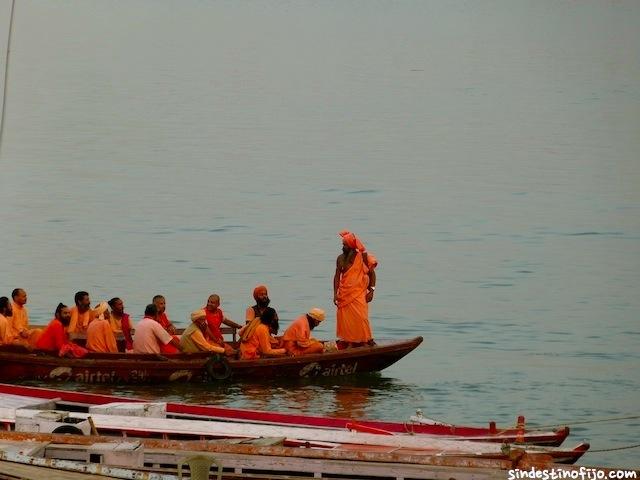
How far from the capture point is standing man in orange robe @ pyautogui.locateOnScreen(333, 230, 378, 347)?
19938mm

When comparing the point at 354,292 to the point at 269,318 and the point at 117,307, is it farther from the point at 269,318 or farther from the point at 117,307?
the point at 117,307

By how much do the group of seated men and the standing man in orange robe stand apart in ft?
1.48

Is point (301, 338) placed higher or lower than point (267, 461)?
higher

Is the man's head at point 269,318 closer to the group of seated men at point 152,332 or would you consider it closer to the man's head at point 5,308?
the group of seated men at point 152,332

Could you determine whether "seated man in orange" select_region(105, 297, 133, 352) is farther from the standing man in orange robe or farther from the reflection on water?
the standing man in orange robe

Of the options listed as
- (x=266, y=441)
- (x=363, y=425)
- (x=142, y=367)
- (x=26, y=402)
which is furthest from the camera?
(x=142, y=367)

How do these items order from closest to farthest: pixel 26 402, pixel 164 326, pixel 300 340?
pixel 26 402 < pixel 300 340 < pixel 164 326

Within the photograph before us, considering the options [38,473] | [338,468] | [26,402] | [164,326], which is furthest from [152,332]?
[38,473]

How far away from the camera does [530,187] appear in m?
37.9

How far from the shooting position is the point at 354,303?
19938 millimetres

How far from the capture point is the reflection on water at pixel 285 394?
1841cm

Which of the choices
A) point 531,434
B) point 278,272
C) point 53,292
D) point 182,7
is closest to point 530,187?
point 278,272

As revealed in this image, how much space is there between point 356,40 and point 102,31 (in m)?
9.77

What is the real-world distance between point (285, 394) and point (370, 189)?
60.5 feet
